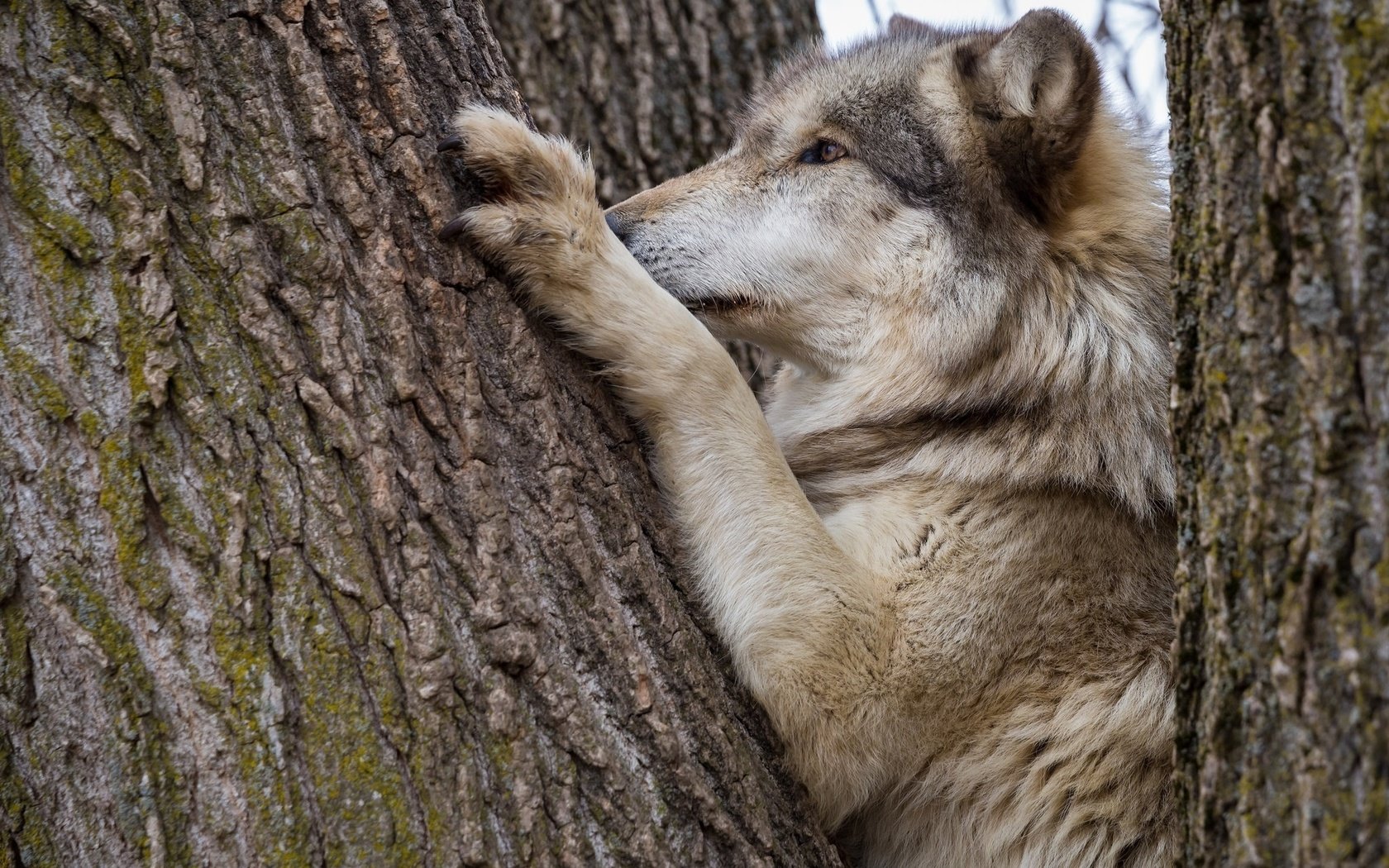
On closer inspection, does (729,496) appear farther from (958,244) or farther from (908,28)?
(908,28)

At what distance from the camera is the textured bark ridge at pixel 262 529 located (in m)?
1.79

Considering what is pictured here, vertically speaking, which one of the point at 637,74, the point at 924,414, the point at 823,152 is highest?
the point at 637,74

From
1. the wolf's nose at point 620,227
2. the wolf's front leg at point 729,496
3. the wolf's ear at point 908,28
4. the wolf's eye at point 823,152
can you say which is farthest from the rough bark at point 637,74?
the wolf's front leg at point 729,496

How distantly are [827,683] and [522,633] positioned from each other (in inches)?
32.0

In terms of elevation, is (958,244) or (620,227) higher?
(620,227)

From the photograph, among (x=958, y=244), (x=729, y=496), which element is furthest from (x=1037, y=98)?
(x=729, y=496)

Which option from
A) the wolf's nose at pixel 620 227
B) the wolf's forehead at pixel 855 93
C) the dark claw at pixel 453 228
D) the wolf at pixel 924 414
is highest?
the dark claw at pixel 453 228

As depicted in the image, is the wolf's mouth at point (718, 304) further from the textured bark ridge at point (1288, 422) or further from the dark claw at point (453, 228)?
the textured bark ridge at point (1288, 422)

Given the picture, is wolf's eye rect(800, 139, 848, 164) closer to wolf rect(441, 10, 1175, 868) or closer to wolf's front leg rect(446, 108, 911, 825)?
wolf rect(441, 10, 1175, 868)

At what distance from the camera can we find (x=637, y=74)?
14.1 ft

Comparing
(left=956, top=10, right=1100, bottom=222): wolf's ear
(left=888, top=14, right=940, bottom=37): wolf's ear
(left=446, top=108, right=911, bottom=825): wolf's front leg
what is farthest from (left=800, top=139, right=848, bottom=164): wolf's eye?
(left=446, top=108, right=911, bottom=825): wolf's front leg

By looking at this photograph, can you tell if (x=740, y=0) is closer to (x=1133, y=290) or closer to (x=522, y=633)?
(x=1133, y=290)

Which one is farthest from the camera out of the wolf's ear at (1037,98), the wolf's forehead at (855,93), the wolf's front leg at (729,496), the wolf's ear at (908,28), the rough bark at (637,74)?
the rough bark at (637,74)

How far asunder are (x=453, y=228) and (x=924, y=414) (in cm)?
137
